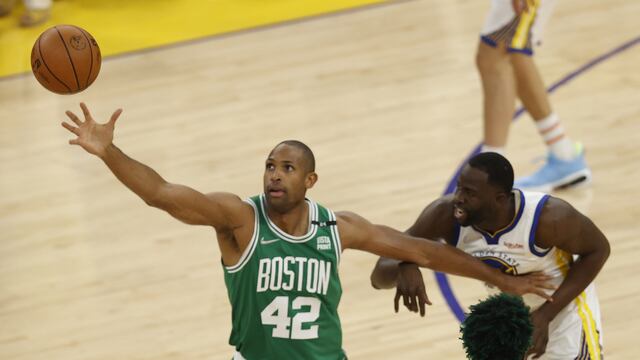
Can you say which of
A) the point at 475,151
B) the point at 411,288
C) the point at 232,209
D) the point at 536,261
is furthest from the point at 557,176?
the point at 232,209

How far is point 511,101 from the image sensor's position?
260 inches

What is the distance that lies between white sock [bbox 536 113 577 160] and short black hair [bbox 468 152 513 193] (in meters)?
2.66

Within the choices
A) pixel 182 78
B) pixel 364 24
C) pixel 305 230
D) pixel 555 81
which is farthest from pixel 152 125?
pixel 305 230

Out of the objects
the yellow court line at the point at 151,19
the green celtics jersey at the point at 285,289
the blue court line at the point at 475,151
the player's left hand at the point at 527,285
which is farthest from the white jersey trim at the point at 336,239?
the yellow court line at the point at 151,19

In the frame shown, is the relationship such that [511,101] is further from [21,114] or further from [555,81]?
[21,114]

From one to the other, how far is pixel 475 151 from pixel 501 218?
3.00m

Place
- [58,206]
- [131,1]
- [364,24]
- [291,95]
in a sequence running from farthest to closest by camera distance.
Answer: [131,1], [364,24], [291,95], [58,206]

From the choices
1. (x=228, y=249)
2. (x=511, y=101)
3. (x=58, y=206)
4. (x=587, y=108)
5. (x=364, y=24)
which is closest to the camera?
(x=228, y=249)

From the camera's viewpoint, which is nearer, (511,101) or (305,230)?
(305,230)

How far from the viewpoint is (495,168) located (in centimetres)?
420

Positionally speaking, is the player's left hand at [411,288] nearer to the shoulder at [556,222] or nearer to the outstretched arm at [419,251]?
the outstretched arm at [419,251]

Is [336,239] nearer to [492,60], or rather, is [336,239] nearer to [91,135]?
[91,135]

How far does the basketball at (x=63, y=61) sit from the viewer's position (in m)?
4.44

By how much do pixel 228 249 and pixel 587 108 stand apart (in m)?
4.26
